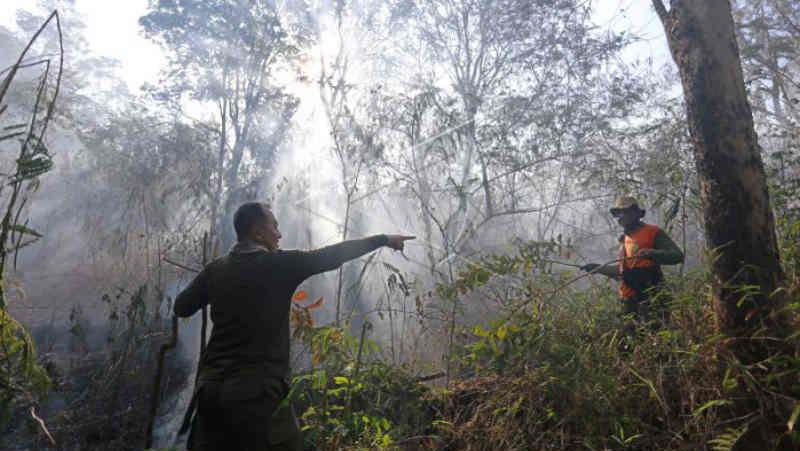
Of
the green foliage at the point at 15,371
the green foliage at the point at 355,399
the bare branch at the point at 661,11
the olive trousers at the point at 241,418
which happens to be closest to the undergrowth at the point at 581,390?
the green foliage at the point at 355,399

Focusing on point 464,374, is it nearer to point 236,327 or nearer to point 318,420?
point 318,420

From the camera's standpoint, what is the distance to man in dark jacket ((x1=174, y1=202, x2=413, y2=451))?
6.72 feet

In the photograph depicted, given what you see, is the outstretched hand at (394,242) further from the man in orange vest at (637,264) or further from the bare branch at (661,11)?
the bare branch at (661,11)

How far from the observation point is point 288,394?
2182mm

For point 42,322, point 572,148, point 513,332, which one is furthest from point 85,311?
point 513,332

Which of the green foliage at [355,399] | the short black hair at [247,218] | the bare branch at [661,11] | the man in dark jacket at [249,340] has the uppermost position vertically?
the bare branch at [661,11]

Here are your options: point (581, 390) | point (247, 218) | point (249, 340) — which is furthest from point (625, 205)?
point (249, 340)

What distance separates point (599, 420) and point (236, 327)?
5.61 ft

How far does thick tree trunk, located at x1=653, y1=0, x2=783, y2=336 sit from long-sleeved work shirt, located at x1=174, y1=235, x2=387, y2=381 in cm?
159

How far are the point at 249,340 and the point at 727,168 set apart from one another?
88.3 inches

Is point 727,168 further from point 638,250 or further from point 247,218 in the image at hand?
point 247,218

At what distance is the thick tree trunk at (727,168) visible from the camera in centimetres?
214

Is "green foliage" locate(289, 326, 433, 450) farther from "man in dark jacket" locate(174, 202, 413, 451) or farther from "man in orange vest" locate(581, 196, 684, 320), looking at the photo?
"man in orange vest" locate(581, 196, 684, 320)

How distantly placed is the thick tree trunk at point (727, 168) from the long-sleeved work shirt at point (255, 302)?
5.21 feet
